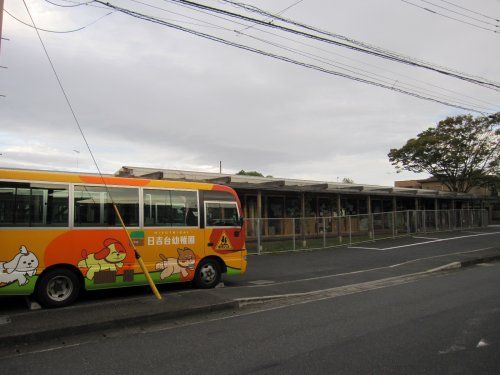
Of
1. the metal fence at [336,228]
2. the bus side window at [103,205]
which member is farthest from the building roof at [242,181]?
the bus side window at [103,205]

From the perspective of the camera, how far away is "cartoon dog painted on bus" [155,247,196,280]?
989 centimetres

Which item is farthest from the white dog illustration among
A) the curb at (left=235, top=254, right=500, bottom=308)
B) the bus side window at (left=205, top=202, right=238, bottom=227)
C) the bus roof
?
the bus side window at (left=205, top=202, right=238, bottom=227)

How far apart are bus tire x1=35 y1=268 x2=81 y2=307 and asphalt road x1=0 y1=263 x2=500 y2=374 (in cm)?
215

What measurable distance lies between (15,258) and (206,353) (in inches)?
169

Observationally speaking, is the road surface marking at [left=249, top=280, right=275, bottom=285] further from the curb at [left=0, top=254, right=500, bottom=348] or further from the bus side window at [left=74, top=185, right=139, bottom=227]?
the bus side window at [left=74, top=185, right=139, bottom=227]

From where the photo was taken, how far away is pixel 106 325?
7.09 meters

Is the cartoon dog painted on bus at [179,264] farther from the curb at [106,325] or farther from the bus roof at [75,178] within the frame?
the curb at [106,325]

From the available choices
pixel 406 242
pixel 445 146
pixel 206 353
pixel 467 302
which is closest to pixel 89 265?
pixel 206 353

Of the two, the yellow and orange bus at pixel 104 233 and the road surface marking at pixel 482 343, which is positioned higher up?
the yellow and orange bus at pixel 104 233

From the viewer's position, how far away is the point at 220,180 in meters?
20.8

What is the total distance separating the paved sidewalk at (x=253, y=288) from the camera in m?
6.96

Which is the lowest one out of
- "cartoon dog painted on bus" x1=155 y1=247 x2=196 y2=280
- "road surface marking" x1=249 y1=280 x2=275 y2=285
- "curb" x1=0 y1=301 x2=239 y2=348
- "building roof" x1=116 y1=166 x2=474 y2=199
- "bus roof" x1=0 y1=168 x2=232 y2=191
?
"road surface marking" x1=249 y1=280 x2=275 y2=285

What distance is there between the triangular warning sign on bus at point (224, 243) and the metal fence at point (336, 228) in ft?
24.5

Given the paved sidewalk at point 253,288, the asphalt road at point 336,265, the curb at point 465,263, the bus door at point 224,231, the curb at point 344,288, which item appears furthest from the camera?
the curb at point 465,263
